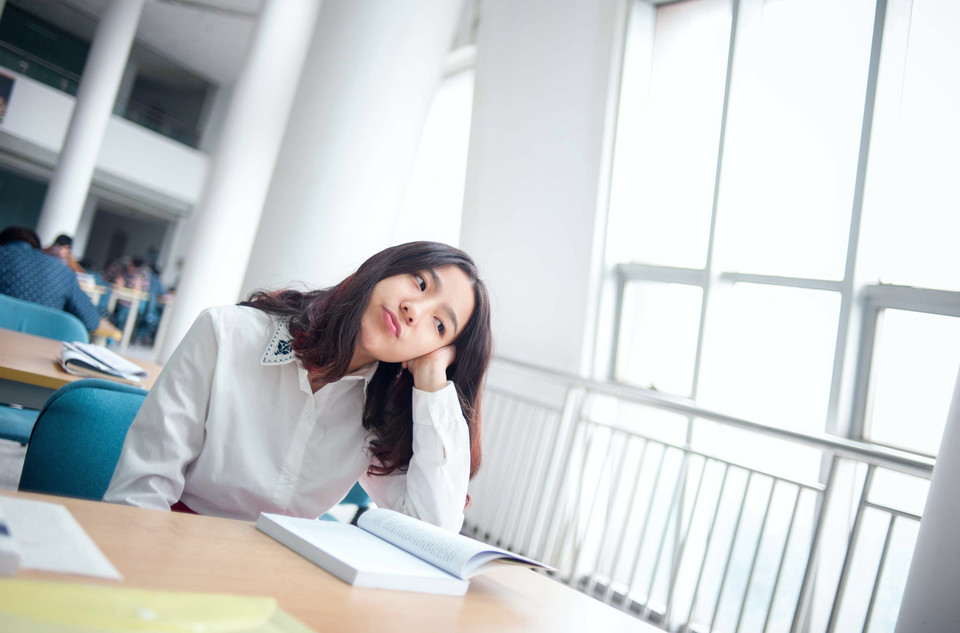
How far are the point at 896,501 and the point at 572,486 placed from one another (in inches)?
60.4

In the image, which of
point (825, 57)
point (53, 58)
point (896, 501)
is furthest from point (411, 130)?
point (53, 58)

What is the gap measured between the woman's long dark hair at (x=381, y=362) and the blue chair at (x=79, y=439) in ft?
1.10

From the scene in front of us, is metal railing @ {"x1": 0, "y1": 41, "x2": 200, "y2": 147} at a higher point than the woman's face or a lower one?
higher

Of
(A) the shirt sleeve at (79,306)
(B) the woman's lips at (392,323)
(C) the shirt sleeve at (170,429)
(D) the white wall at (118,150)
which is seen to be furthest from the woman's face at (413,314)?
(D) the white wall at (118,150)

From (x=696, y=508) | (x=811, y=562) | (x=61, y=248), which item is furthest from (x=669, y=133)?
(x=61, y=248)

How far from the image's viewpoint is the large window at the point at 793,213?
2814mm

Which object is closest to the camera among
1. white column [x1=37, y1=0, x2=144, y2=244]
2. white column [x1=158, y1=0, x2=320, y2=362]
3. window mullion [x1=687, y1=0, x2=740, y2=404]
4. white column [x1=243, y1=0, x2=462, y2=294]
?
white column [x1=243, y1=0, x2=462, y2=294]

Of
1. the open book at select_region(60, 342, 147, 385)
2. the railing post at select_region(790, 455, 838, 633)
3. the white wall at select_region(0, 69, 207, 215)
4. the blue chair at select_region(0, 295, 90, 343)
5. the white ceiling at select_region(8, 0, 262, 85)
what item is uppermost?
the white ceiling at select_region(8, 0, 262, 85)

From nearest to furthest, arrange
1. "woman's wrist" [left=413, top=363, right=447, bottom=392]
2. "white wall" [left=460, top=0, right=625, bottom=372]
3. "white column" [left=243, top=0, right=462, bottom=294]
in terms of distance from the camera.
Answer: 1. "woman's wrist" [left=413, top=363, right=447, bottom=392]
2. "white column" [left=243, top=0, right=462, bottom=294]
3. "white wall" [left=460, top=0, right=625, bottom=372]

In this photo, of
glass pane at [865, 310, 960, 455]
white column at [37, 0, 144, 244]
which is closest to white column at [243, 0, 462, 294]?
glass pane at [865, 310, 960, 455]

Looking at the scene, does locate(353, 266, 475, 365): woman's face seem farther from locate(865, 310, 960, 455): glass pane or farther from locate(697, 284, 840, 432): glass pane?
locate(865, 310, 960, 455): glass pane

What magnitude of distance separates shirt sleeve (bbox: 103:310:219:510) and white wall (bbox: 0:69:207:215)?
1173 cm

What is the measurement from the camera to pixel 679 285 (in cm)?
378

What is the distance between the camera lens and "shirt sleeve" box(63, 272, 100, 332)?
12.5 feet
